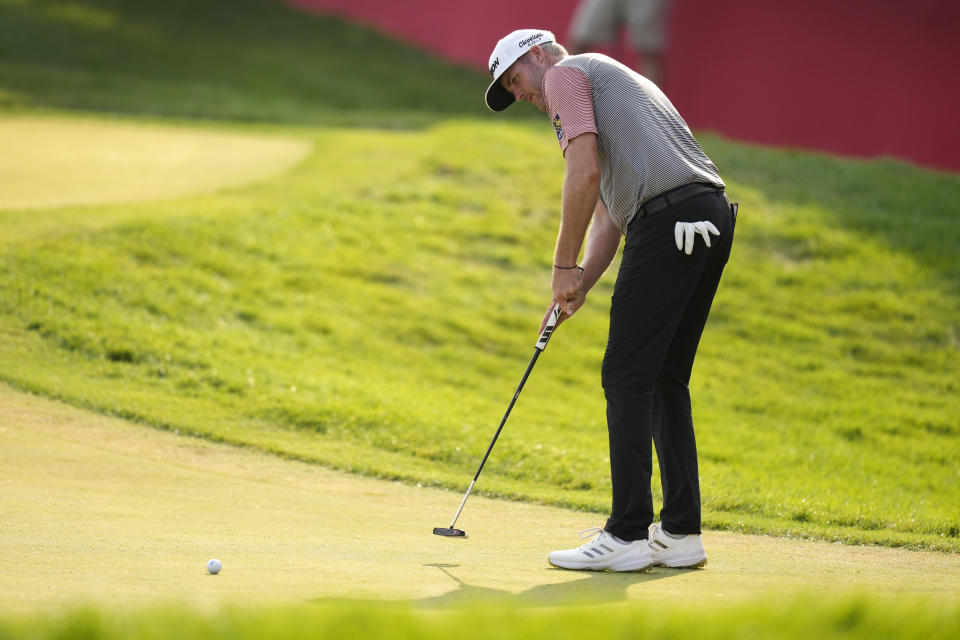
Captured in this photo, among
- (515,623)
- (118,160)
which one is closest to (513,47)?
(515,623)

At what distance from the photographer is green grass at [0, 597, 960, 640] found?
7.34 feet

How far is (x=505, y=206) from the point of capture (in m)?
12.0

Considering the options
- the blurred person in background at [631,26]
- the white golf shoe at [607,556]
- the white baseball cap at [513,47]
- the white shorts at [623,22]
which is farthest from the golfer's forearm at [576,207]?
the white shorts at [623,22]

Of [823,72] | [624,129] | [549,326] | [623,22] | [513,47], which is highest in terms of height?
[623,22]

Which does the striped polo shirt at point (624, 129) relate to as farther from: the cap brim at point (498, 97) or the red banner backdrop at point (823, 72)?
the red banner backdrop at point (823, 72)

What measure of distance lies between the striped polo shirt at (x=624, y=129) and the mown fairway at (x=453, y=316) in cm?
186

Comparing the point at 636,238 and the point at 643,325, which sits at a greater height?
the point at 636,238

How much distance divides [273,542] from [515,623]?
7.63 ft

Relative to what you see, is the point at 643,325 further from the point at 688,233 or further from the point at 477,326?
the point at 477,326

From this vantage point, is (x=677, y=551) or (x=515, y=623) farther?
(x=677, y=551)

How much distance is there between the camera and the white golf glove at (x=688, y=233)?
14.1 feet

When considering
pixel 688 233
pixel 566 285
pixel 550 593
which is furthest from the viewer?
pixel 566 285

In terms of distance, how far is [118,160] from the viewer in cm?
1184

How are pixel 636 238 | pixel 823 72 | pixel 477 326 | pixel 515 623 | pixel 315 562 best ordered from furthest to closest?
pixel 823 72 → pixel 477 326 → pixel 636 238 → pixel 315 562 → pixel 515 623
